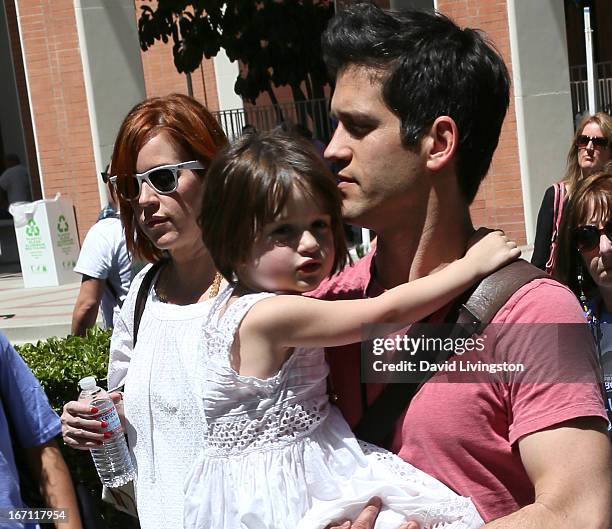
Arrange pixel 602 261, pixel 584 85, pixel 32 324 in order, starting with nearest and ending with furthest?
pixel 602 261, pixel 32 324, pixel 584 85

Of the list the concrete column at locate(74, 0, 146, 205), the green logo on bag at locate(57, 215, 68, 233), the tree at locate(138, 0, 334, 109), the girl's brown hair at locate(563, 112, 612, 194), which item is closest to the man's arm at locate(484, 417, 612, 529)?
the girl's brown hair at locate(563, 112, 612, 194)

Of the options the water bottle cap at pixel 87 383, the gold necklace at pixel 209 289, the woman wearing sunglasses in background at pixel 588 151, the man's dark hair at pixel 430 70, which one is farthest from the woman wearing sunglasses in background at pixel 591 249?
the woman wearing sunglasses in background at pixel 588 151

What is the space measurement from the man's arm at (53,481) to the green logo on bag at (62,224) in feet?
47.4

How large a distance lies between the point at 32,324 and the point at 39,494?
10.3 metres

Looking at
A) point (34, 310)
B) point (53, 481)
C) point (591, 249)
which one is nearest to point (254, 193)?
point (53, 481)

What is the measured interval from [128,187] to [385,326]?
1298mm

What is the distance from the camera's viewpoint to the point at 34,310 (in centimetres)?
1455

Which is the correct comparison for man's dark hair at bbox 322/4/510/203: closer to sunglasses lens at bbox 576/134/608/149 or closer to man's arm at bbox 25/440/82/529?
man's arm at bbox 25/440/82/529

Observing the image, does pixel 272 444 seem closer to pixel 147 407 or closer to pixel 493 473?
pixel 493 473

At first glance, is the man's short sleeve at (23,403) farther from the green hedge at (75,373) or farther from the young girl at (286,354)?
the green hedge at (75,373)

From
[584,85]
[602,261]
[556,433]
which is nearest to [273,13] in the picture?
[584,85]

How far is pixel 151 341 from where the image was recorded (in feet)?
10.3

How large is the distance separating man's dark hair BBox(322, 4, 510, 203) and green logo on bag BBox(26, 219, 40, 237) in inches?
611

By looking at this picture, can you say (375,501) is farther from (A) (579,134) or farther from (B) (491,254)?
(A) (579,134)
